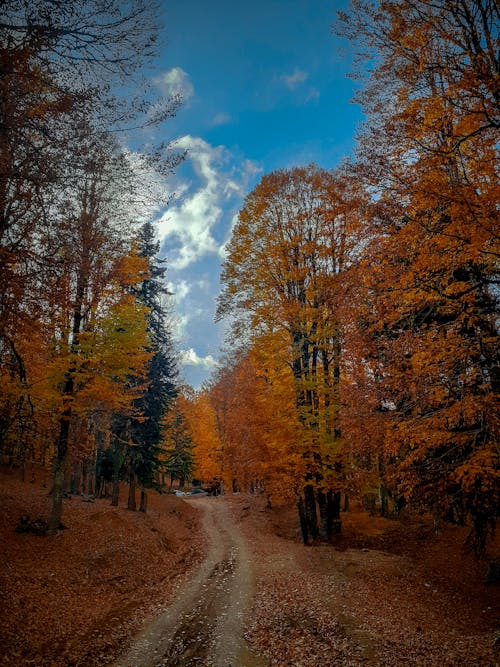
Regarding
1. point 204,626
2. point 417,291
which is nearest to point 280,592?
point 204,626

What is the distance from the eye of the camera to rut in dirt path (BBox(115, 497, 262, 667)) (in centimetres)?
732

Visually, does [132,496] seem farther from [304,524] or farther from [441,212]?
[441,212]

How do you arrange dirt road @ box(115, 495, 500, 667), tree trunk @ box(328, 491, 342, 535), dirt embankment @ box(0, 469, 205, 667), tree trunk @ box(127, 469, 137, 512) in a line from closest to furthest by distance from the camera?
1. dirt road @ box(115, 495, 500, 667)
2. dirt embankment @ box(0, 469, 205, 667)
3. tree trunk @ box(328, 491, 342, 535)
4. tree trunk @ box(127, 469, 137, 512)

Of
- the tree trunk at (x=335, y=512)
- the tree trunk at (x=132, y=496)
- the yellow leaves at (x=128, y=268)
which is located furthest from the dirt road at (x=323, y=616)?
the yellow leaves at (x=128, y=268)

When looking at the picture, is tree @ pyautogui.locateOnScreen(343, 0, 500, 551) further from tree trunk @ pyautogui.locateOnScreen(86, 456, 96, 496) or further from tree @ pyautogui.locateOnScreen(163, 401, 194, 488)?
tree @ pyautogui.locateOnScreen(163, 401, 194, 488)

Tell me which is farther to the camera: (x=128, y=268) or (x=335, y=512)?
(x=335, y=512)

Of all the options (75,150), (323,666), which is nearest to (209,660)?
(323,666)

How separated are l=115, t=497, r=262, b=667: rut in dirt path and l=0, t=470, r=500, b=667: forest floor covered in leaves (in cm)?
30

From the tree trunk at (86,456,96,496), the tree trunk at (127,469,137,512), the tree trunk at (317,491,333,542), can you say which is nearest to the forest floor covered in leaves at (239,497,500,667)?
the tree trunk at (317,491,333,542)

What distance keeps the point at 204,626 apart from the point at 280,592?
2823mm

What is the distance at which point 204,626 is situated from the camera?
8867mm

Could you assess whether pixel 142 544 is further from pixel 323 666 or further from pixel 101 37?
pixel 101 37

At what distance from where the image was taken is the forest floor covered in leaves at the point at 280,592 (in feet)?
24.3

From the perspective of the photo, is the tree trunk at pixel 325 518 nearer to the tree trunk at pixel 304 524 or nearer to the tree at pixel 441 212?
the tree trunk at pixel 304 524
